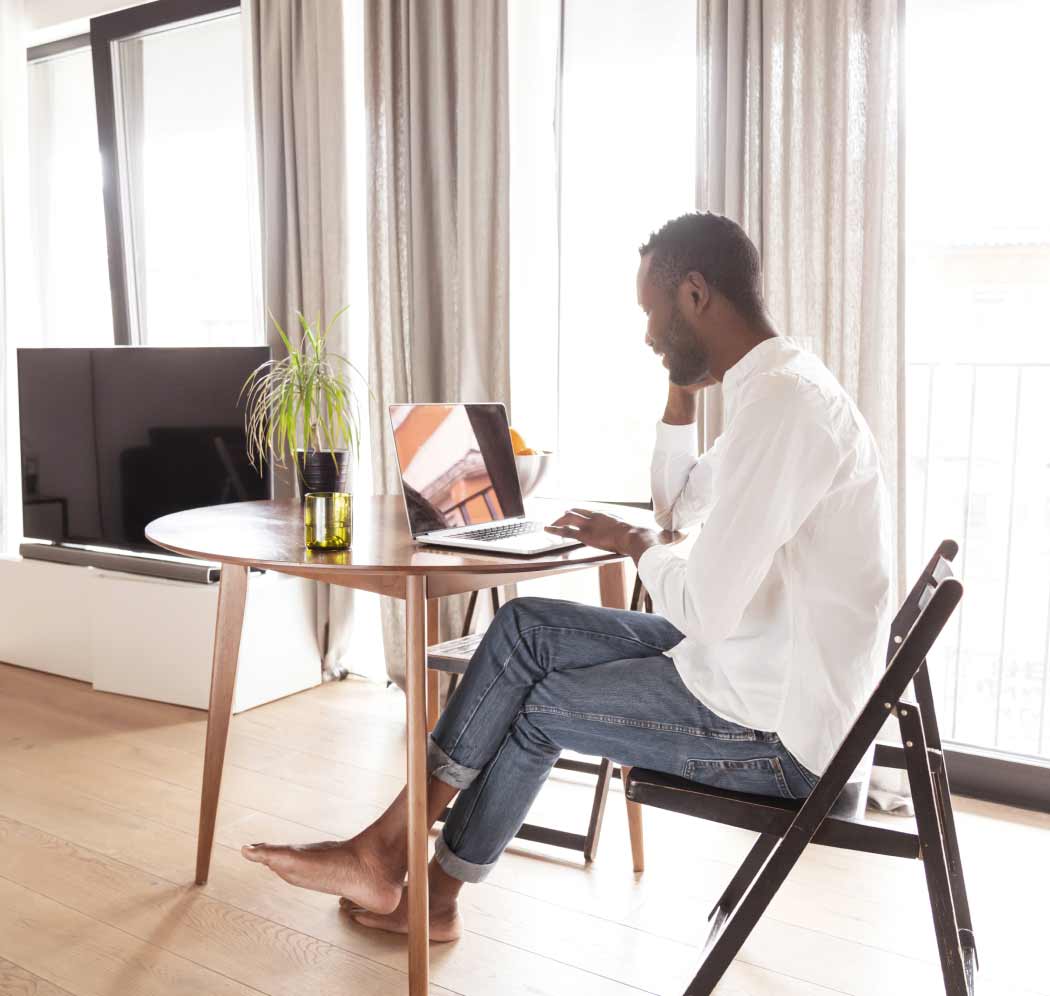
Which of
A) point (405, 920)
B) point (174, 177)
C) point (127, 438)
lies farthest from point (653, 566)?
point (174, 177)

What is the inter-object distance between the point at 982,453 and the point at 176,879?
2.36m

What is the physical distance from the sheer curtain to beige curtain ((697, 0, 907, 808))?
299 cm

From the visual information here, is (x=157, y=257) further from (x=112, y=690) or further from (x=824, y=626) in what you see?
(x=824, y=626)

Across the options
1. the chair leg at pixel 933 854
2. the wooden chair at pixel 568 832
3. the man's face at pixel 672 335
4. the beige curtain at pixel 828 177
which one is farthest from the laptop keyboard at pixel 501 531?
the beige curtain at pixel 828 177

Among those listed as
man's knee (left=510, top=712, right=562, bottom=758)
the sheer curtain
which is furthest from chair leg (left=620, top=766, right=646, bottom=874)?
the sheer curtain

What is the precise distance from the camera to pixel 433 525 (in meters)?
1.78

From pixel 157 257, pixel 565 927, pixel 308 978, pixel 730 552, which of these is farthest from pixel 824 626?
pixel 157 257

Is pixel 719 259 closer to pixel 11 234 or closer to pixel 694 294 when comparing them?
pixel 694 294

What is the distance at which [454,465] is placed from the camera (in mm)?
1854

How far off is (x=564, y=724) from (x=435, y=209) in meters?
2.02

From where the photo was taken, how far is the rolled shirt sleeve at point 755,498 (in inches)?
48.5

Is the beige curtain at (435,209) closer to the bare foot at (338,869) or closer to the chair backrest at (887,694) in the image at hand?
the bare foot at (338,869)

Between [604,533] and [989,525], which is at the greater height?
[604,533]

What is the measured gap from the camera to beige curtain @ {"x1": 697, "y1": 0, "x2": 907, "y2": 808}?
93.4 inches
